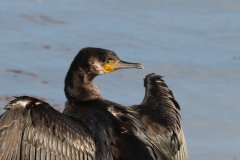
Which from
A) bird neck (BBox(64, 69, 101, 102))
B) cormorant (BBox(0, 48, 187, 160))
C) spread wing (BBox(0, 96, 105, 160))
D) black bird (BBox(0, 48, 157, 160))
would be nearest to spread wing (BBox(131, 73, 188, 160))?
cormorant (BBox(0, 48, 187, 160))

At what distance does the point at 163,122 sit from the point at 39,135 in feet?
5.93

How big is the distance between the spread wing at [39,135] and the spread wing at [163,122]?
104 cm

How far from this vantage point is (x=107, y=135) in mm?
5648

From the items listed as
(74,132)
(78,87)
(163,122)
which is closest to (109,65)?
(78,87)

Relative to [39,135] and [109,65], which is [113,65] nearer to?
[109,65]

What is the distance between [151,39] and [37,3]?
13.1 ft

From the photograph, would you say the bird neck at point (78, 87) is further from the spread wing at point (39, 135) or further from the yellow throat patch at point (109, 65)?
the spread wing at point (39, 135)

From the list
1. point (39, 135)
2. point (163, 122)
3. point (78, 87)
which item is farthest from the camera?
point (163, 122)

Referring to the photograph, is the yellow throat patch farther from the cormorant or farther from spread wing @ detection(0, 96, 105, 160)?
spread wing @ detection(0, 96, 105, 160)

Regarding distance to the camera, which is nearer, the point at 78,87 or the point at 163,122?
the point at 78,87

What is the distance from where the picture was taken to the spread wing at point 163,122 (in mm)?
6570

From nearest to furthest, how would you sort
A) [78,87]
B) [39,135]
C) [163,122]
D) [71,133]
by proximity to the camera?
[39,135]
[71,133]
[78,87]
[163,122]

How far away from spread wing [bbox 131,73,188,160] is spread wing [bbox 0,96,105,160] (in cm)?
104

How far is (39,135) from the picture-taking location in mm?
5391
